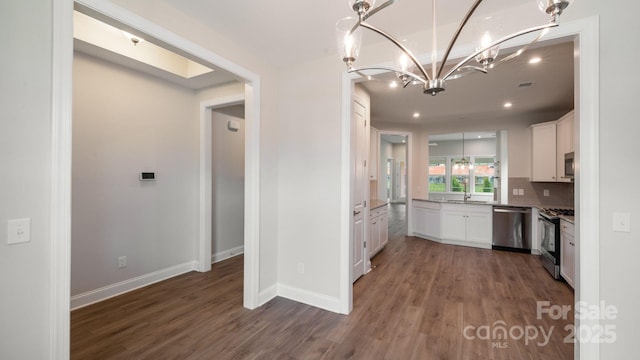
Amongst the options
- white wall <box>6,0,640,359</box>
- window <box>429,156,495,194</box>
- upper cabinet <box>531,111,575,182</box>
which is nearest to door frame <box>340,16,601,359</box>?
white wall <box>6,0,640,359</box>

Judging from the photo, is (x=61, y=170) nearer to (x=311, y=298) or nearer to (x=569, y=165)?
(x=311, y=298)

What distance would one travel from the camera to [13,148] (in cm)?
131

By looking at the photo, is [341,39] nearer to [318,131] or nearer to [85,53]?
[318,131]

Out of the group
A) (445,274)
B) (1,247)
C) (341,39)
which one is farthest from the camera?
(445,274)

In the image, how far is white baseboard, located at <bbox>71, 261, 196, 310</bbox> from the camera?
276 cm

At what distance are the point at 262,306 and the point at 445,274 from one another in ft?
8.84

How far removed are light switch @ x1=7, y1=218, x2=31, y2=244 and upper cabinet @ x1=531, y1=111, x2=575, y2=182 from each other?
638 centimetres

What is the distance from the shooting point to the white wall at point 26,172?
50.7 inches

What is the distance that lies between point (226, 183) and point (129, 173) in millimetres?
1481

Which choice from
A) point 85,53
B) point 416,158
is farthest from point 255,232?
point 416,158

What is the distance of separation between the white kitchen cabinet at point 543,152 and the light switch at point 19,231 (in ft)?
21.9

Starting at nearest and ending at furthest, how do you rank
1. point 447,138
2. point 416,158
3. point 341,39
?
point 341,39 < point 416,158 < point 447,138

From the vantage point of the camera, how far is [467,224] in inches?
213

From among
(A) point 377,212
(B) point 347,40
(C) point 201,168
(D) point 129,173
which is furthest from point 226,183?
(B) point 347,40
